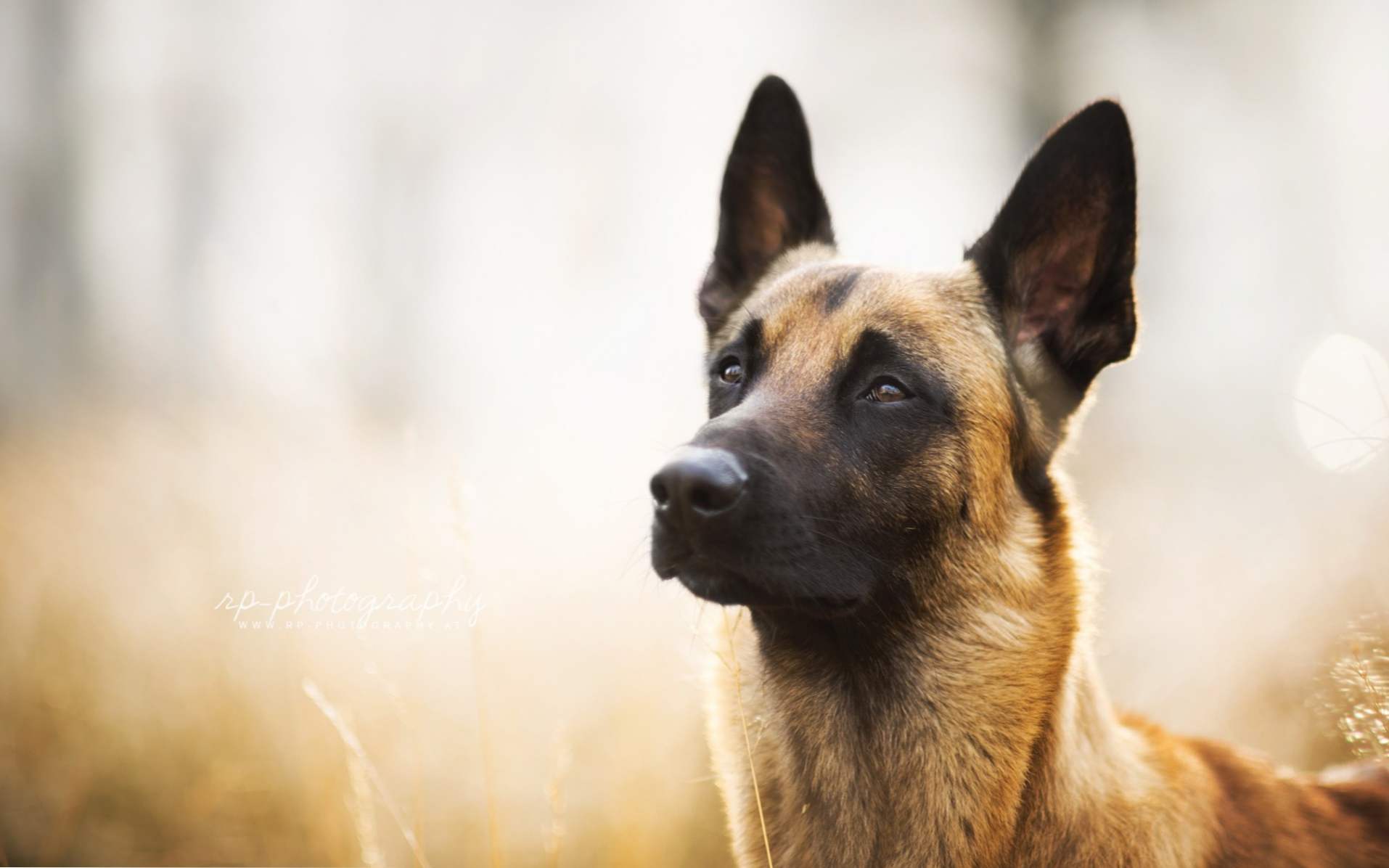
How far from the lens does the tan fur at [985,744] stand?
2076 mm

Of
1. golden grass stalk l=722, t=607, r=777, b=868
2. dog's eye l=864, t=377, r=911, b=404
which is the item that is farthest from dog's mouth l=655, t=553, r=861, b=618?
dog's eye l=864, t=377, r=911, b=404

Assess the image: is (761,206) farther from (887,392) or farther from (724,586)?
(724,586)

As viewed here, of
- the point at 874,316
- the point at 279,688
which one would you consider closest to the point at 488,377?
the point at 279,688

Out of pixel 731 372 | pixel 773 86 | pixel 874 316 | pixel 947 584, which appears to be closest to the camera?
pixel 947 584

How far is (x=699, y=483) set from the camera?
6.05 ft

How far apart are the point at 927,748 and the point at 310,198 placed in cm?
852

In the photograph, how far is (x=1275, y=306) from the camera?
6.18 meters

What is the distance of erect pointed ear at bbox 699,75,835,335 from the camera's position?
301cm

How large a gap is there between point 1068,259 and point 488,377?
540 centimetres

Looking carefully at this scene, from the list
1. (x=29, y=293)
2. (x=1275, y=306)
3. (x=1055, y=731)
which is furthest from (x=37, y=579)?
(x=1275, y=306)

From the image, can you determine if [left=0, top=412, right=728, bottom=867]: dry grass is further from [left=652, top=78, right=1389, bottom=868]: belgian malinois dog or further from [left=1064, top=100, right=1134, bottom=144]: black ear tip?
[left=1064, top=100, right=1134, bottom=144]: black ear tip

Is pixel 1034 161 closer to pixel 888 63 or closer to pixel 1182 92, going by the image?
pixel 1182 92

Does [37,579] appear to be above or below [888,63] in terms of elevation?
below

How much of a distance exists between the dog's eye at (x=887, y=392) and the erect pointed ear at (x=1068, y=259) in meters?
0.47
